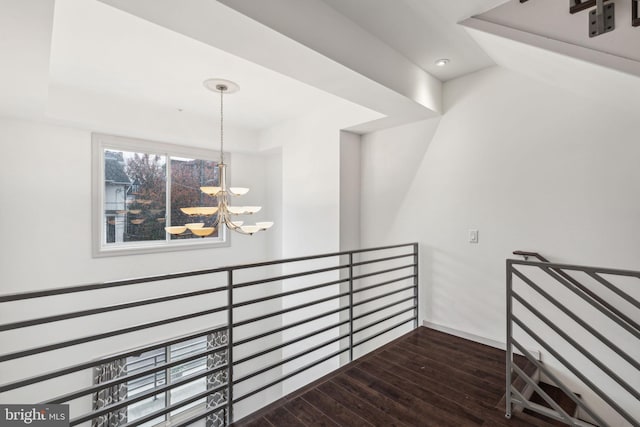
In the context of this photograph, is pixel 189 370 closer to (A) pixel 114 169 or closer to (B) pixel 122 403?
(A) pixel 114 169

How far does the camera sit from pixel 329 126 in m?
3.61

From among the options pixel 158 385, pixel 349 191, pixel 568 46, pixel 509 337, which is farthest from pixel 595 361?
pixel 158 385

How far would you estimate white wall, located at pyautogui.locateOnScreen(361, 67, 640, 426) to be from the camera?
2135 millimetres

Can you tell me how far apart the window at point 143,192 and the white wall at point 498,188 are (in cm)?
266

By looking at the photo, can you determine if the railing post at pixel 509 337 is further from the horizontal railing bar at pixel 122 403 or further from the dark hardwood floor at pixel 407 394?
the horizontal railing bar at pixel 122 403

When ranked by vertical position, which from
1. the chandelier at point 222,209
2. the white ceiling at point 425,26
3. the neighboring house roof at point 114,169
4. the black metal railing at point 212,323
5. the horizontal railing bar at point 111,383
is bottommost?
the black metal railing at point 212,323

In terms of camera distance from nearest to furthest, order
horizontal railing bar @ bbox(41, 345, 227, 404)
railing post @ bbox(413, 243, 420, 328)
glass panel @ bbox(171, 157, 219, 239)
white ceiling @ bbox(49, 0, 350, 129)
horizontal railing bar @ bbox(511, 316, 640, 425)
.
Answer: horizontal railing bar @ bbox(41, 345, 227, 404)
horizontal railing bar @ bbox(511, 316, 640, 425)
white ceiling @ bbox(49, 0, 350, 129)
railing post @ bbox(413, 243, 420, 328)
glass panel @ bbox(171, 157, 219, 239)

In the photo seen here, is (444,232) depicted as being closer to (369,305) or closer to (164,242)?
(369,305)

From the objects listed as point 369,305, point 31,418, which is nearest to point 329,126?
point 369,305

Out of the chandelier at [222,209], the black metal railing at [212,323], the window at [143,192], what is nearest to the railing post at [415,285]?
the black metal railing at [212,323]

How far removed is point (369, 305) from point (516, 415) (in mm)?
1923

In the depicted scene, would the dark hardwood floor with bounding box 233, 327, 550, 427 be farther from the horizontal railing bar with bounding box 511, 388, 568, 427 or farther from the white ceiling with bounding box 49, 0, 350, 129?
the white ceiling with bounding box 49, 0, 350, 129

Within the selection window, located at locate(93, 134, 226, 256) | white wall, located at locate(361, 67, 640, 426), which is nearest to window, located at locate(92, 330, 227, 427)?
window, located at locate(93, 134, 226, 256)

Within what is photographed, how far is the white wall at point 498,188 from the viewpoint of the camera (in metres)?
2.13
